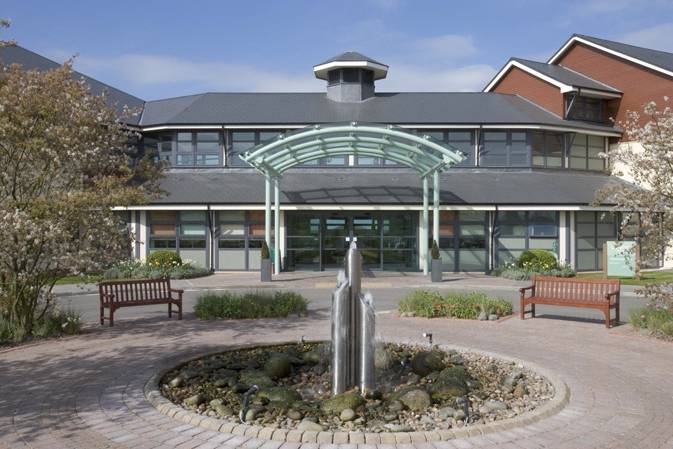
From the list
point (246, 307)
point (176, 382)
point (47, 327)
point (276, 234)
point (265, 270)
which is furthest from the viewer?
point (276, 234)

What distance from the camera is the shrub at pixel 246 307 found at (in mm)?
12938

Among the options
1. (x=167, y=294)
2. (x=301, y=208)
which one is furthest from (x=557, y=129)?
(x=167, y=294)

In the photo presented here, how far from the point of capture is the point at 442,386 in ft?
23.9

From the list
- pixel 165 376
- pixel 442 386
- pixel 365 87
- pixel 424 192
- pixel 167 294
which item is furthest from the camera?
pixel 365 87

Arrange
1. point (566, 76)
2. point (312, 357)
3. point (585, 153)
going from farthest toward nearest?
point (566, 76) → point (585, 153) → point (312, 357)

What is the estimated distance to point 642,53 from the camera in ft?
106

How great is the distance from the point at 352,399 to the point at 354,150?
1850cm

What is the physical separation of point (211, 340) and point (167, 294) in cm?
393

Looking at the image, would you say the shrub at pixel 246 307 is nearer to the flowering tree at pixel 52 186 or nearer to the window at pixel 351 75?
the flowering tree at pixel 52 186

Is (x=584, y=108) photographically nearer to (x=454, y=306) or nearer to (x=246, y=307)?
(x=454, y=306)

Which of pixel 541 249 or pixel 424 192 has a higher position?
pixel 424 192

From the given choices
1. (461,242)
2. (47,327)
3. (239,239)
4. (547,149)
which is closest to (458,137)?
(547,149)

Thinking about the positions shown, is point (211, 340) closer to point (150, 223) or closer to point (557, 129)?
point (150, 223)

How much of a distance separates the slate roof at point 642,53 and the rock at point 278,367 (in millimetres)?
Result: 27384
